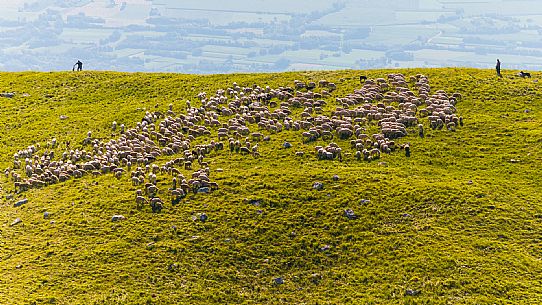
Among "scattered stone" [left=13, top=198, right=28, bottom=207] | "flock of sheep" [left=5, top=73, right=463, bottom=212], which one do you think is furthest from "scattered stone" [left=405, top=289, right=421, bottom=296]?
"scattered stone" [left=13, top=198, right=28, bottom=207]

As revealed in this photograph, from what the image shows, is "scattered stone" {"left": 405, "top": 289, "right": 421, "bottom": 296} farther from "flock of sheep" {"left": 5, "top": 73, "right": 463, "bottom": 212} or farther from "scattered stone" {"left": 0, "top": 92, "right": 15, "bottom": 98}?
"scattered stone" {"left": 0, "top": 92, "right": 15, "bottom": 98}

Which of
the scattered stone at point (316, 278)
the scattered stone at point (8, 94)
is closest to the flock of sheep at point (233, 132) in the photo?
the scattered stone at point (316, 278)

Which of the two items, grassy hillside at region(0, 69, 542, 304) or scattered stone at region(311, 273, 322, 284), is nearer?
grassy hillside at region(0, 69, 542, 304)

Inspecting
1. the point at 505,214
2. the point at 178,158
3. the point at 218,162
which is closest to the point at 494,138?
the point at 505,214

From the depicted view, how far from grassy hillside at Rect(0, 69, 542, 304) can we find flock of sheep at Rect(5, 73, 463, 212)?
750mm

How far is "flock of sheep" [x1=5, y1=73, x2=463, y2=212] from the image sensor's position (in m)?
48.4

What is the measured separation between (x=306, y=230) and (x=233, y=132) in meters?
16.3

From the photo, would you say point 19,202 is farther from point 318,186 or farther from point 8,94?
point 8,94

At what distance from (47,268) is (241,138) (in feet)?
67.5

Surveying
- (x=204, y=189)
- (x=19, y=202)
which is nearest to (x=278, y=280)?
(x=204, y=189)

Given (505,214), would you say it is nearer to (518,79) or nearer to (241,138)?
(241,138)

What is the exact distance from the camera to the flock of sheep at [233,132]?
48.4 metres

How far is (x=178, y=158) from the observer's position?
49156mm

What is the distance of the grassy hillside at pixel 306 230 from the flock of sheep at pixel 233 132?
750 mm
